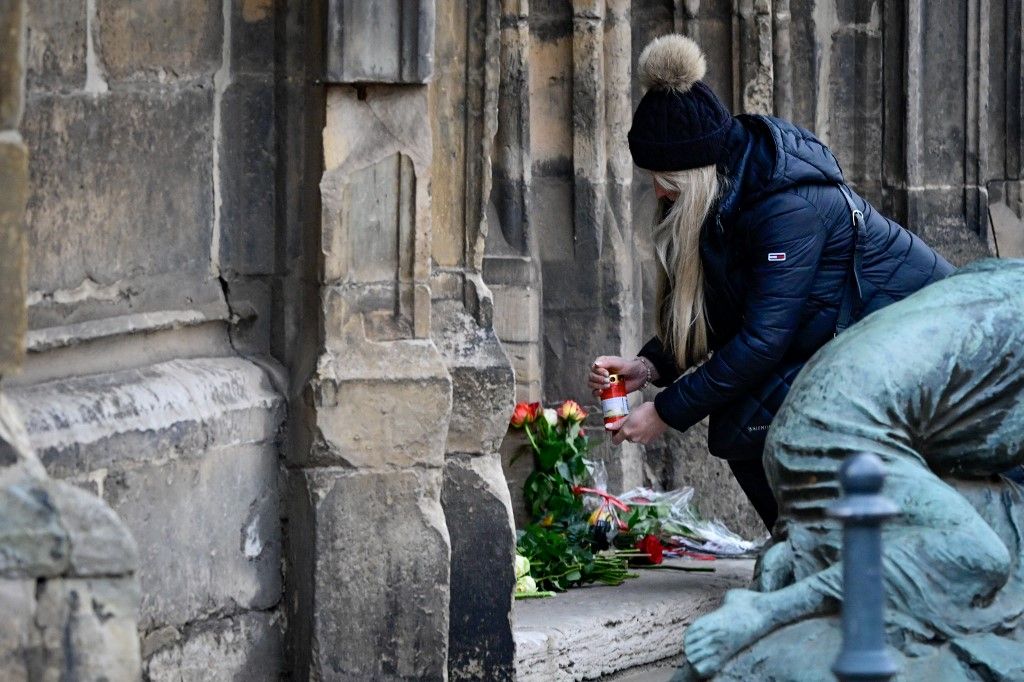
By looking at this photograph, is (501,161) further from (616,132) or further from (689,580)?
(689,580)

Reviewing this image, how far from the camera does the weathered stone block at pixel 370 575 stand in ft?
14.6

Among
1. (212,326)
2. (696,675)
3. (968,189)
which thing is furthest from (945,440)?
(968,189)

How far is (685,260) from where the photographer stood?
489 centimetres

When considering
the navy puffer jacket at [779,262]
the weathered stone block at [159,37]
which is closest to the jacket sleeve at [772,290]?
the navy puffer jacket at [779,262]

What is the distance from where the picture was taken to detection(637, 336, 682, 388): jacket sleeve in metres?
5.17

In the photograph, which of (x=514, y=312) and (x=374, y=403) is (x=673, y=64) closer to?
(x=374, y=403)

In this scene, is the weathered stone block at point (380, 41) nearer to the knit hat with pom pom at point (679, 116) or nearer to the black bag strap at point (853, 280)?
the knit hat with pom pom at point (679, 116)

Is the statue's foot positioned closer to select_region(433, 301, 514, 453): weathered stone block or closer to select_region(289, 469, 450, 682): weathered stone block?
select_region(289, 469, 450, 682): weathered stone block

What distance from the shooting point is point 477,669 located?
4.75m

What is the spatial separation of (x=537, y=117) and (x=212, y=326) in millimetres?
2141

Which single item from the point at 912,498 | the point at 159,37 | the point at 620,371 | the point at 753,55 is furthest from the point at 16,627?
the point at 753,55

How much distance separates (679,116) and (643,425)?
81cm

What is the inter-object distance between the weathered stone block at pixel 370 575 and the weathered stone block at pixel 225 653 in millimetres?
70

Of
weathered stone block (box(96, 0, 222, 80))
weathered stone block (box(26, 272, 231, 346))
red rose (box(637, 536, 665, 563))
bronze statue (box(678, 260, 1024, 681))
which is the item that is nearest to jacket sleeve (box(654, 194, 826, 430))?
bronze statue (box(678, 260, 1024, 681))
